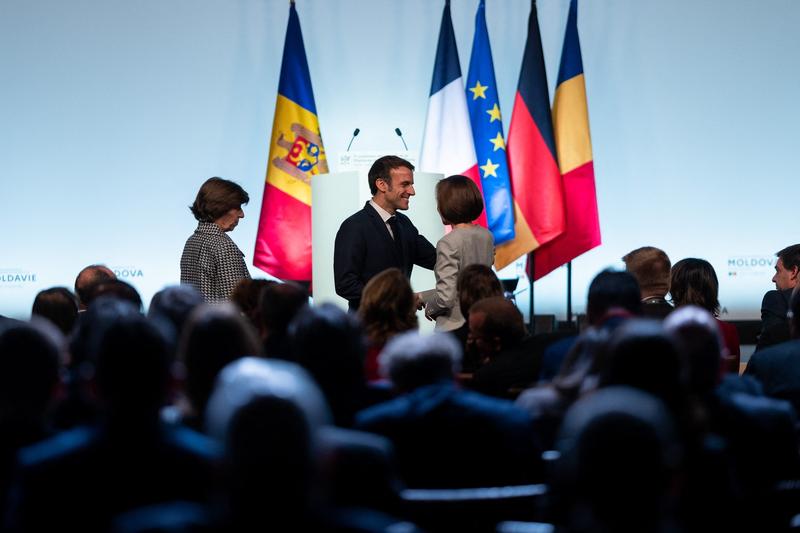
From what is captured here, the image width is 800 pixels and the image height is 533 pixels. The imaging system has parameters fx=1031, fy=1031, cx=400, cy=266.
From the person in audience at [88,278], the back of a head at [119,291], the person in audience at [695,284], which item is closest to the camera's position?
the back of a head at [119,291]

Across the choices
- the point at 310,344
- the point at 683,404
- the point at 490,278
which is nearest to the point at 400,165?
the point at 490,278

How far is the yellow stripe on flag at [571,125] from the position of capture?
6391mm

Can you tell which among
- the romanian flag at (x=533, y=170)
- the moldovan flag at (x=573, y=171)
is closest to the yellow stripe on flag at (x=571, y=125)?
the moldovan flag at (x=573, y=171)

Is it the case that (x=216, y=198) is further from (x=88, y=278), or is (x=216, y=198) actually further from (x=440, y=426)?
(x=440, y=426)

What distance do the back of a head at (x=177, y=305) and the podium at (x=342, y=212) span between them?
2034 mm

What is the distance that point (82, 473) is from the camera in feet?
5.34

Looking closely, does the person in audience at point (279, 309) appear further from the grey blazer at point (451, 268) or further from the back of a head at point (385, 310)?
the grey blazer at point (451, 268)

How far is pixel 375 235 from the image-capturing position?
15.3ft

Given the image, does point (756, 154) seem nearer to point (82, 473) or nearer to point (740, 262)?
point (740, 262)

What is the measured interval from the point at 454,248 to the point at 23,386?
8.83ft

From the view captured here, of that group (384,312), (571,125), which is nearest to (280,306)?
(384,312)

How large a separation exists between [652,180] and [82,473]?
6.18m

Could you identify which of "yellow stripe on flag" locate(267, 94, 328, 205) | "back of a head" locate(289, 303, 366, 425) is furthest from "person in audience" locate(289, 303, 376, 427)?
"yellow stripe on flag" locate(267, 94, 328, 205)

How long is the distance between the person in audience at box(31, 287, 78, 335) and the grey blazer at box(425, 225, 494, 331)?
155cm
